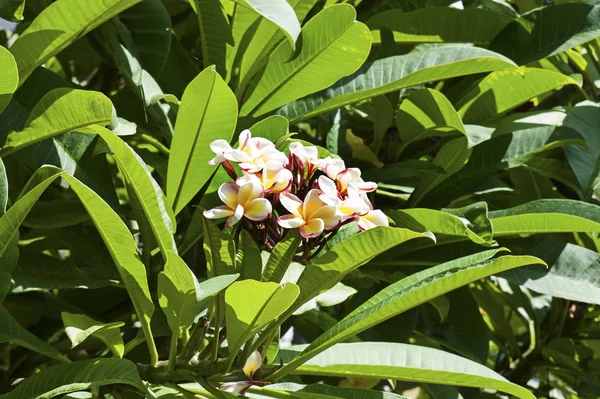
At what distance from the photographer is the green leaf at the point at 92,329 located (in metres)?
0.77

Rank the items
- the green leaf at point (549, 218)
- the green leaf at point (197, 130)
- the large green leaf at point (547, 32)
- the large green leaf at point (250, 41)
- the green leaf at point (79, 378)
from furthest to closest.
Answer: the large green leaf at point (547, 32) < the large green leaf at point (250, 41) < the green leaf at point (549, 218) < the green leaf at point (197, 130) < the green leaf at point (79, 378)

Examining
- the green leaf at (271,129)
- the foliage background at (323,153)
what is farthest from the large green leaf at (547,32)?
the green leaf at (271,129)

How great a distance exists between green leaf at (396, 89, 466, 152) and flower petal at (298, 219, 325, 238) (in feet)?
1.20

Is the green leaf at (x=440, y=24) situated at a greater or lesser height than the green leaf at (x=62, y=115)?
lesser

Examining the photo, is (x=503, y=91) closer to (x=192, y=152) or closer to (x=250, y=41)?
(x=250, y=41)

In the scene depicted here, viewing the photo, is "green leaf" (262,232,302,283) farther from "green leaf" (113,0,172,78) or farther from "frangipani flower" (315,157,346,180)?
"green leaf" (113,0,172,78)

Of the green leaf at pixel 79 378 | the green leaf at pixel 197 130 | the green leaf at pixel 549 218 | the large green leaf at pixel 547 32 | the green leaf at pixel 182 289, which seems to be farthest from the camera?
the large green leaf at pixel 547 32

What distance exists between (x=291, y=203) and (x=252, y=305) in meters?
0.12

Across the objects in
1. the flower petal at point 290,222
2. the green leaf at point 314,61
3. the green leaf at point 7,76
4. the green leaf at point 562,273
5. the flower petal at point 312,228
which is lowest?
the green leaf at point 562,273

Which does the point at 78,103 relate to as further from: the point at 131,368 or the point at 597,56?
the point at 597,56

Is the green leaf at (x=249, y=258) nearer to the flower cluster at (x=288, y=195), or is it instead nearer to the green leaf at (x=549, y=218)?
the flower cluster at (x=288, y=195)

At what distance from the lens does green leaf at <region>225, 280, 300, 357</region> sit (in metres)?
0.71

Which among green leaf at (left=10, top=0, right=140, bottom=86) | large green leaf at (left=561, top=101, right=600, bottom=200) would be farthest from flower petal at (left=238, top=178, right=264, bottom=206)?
large green leaf at (left=561, top=101, right=600, bottom=200)

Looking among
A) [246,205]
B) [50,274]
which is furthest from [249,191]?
[50,274]
